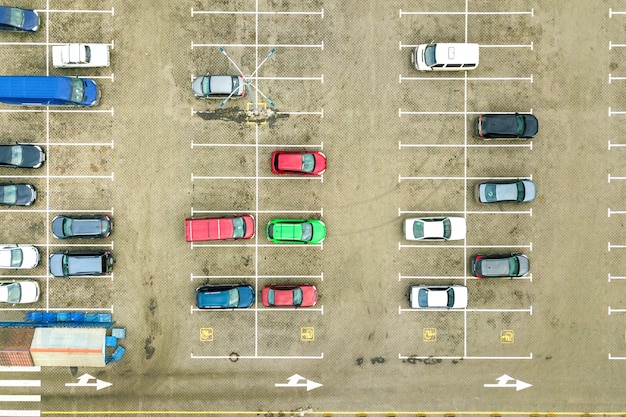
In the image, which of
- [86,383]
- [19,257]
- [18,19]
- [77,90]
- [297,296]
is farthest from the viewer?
[86,383]

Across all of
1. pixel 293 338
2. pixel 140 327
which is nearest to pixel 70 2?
pixel 140 327

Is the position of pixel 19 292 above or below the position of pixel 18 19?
below

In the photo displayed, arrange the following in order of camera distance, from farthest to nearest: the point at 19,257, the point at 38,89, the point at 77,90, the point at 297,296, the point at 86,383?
the point at 86,383 < the point at 19,257 < the point at 297,296 < the point at 77,90 < the point at 38,89

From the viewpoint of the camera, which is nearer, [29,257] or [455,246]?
[29,257]

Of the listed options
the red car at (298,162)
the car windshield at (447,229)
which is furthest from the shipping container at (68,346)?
the car windshield at (447,229)

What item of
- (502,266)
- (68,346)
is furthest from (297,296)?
(68,346)

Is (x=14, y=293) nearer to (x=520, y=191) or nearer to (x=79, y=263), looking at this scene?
(x=79, y=263)

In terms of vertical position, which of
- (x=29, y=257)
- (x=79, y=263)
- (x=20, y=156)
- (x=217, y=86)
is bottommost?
(x=79, y=263)
